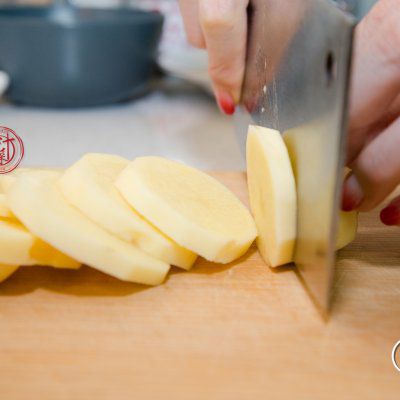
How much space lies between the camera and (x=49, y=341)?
2.59 feet

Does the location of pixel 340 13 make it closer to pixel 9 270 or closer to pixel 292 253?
pixel 292 253

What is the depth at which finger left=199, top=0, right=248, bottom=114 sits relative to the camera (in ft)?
3.84

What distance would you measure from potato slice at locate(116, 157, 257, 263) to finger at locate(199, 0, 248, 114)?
1.08 feet

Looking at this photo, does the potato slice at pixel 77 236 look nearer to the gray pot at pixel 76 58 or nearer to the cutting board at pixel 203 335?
the cutting board at pixel 203 335

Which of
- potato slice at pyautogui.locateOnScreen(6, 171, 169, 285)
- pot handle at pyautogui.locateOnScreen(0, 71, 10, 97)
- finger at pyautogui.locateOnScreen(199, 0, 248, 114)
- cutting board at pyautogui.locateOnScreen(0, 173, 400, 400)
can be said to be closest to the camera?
cutting board at pyautogui.locateOnScreen(0, 173, 400, 400)

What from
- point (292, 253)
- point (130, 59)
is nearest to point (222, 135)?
point (130, 59)

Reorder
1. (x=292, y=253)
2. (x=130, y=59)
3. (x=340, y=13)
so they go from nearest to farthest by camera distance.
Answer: (x=340, y=13), (x=292, y=253), (x=130, y=59)

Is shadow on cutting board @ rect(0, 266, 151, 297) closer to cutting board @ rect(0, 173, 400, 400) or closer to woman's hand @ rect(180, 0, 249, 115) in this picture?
cutting board @ rect(0, 173, 400, 400)

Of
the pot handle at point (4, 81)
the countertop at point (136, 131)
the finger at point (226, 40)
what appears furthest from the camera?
the pot handle at point (4, 81)

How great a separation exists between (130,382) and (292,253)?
14.1 inches

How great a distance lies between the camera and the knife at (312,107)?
0.73 metres

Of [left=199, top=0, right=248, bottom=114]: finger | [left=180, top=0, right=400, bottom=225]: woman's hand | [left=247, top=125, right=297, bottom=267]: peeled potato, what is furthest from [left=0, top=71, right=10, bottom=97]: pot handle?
[left=180, top=0, right=400, bottom=225]: woman's hand

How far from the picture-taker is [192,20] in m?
1.39

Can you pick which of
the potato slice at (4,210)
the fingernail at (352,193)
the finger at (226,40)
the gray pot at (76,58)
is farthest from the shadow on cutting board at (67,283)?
the gray pot at (76,58)
